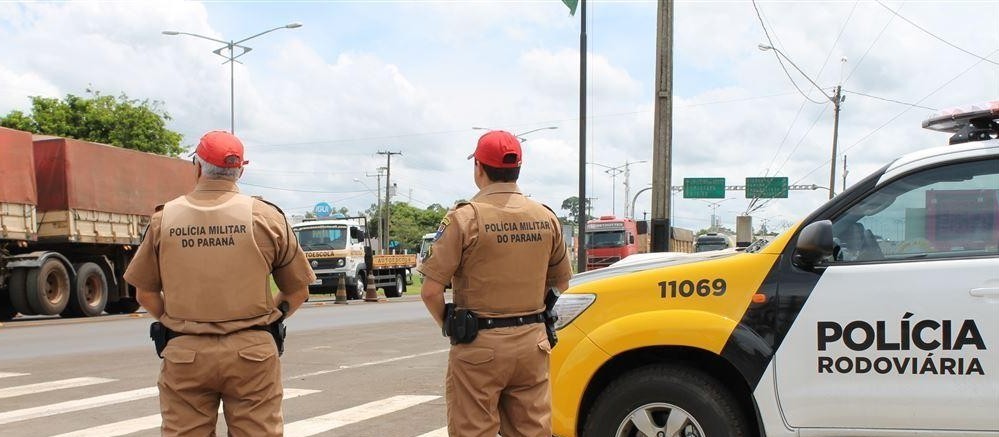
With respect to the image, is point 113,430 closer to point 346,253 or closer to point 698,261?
point 698,261

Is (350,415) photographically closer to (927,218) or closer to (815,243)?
(815,243)

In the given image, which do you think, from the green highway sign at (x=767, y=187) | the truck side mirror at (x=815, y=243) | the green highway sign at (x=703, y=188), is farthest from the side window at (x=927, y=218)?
the green highway sign at (x=767, y=187)

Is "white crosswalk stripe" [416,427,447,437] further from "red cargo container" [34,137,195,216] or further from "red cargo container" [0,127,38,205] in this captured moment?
"red cargo container" [34,137,195,216]

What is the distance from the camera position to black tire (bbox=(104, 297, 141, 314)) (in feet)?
76.0

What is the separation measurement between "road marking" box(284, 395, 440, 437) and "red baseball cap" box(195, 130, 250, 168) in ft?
11.6

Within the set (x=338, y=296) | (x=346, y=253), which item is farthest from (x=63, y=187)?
(x=346, y=253)

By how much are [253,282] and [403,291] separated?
34.2 metres

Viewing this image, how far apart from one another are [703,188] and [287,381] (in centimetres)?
5680

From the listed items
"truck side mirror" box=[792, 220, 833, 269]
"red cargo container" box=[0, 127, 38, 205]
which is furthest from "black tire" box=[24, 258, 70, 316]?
"truck side mirror" box=[792, 220, 833, 269]

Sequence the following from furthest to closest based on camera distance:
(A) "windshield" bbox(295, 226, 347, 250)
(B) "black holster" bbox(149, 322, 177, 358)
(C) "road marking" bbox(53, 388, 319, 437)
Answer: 1. (A) "windshield" bbox(295, 226, 347, 250)
2. (C) "road marking" bbox(53, 388, 319, 437)
3. (B) "black holster" bbox(149, 322, 177, 358)

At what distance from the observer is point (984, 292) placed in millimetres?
4137

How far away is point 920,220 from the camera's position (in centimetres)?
441

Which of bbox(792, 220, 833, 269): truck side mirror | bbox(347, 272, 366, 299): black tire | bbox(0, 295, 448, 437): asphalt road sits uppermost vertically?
bbox(792, 220, 833, 269): truck side mirror

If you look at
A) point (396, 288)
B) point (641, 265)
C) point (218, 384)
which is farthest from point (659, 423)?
point (396, 288)
